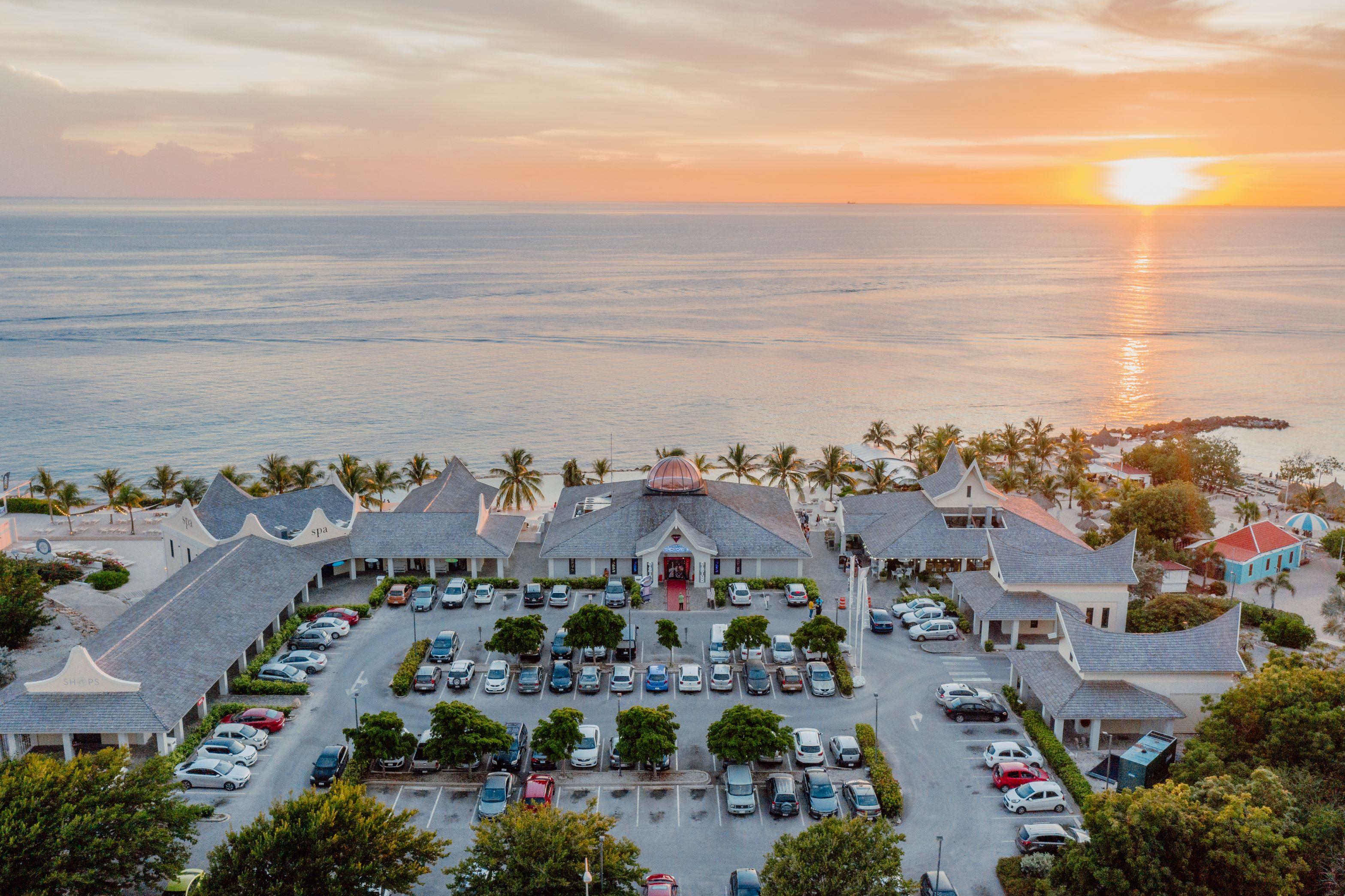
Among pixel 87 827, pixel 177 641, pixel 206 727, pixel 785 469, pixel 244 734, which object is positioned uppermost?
pixel 785 469

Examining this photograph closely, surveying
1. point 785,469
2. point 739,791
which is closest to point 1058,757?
point 739,791

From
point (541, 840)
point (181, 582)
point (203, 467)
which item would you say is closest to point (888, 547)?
point (541, 840)

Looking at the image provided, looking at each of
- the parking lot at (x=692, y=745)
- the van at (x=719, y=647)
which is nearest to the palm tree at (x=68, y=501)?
the parking lot at (x=692, y=745)

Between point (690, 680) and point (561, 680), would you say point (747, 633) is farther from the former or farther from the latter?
point (561, 680)

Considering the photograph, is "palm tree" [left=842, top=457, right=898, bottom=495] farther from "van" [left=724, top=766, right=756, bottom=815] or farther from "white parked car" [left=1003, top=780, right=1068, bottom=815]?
"van" [left=724, top=766, right=756, bottom=815]

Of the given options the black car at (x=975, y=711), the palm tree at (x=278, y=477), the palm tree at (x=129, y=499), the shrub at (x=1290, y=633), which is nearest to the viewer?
the black car at (x=975, y=711)

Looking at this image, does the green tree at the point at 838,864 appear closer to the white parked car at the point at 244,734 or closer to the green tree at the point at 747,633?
the green tree at the point at 747,633

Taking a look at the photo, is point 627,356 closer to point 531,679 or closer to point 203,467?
point 203,467
